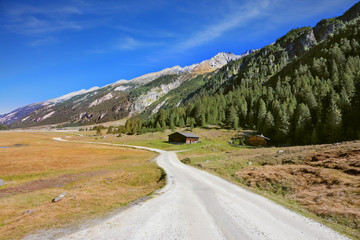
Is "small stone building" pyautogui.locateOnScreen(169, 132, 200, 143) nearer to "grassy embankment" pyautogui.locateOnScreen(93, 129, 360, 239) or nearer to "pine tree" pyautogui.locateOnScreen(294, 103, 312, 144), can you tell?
"pine tree" pyautogui.locateOnScreen(294, 103, 312, 144)

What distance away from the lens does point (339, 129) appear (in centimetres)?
5941

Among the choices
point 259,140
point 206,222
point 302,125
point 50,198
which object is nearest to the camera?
point 206,222

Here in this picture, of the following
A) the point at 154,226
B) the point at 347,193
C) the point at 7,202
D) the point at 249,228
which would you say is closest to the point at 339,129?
the point at 347,193

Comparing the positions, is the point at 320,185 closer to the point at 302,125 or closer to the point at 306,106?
the point at 302,125

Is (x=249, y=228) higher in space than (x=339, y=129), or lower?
lower

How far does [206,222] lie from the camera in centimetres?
977

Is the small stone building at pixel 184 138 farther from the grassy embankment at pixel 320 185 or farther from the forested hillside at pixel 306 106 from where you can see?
the grassy embankment at pixel 320 185

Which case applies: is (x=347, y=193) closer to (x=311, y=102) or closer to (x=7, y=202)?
(x=7, y=202)

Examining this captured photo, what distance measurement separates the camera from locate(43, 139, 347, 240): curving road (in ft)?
27.6

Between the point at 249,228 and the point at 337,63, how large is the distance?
177m

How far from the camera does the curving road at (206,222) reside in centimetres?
841

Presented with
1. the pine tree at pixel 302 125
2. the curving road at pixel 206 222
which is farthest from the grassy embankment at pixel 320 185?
the pine tree at pixel 302 125

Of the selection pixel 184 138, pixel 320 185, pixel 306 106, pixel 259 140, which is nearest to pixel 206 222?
pixel 320 185

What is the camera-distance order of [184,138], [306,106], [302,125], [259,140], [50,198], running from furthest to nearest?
[184,138]
[259,140]
[306,106]
[302,125]
[50,198]
